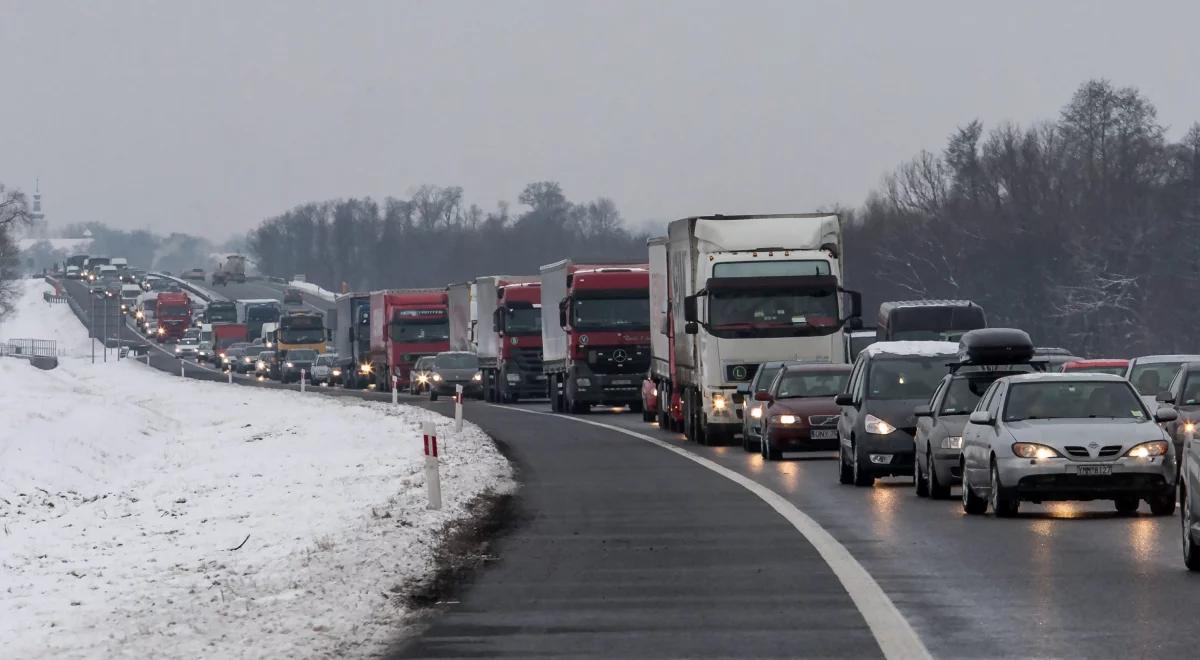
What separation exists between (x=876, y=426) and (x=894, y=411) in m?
0.31

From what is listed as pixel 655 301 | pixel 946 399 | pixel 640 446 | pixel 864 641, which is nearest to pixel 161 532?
pixel 946 399

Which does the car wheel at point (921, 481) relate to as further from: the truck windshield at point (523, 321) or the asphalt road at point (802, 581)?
the truck windshield at point (523, 321)

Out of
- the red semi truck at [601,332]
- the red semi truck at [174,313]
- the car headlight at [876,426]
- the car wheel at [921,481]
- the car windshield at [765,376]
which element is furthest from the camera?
the red semi truck at [174,313]

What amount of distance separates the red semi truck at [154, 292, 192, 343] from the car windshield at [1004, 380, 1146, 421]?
161310 millimetres

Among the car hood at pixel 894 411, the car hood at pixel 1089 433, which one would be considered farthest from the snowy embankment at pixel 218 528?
the car hood at pixel 1089 433

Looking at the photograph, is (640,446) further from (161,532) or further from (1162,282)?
(1162,282)

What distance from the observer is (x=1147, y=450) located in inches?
779

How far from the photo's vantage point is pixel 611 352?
5294cm

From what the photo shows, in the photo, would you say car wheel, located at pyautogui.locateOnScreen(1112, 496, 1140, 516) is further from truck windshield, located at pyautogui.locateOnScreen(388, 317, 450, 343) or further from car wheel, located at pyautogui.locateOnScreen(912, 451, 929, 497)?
truck windshield, located at pyautogui.locateOnScreen(388, 317, 450, 343)

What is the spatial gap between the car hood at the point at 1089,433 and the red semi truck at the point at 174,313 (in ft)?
532

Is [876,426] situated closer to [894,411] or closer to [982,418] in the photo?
[894,411]

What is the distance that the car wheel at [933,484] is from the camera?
2314 cm

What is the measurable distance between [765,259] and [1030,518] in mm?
16811

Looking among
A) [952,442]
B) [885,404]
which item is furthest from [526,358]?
[952,442]
